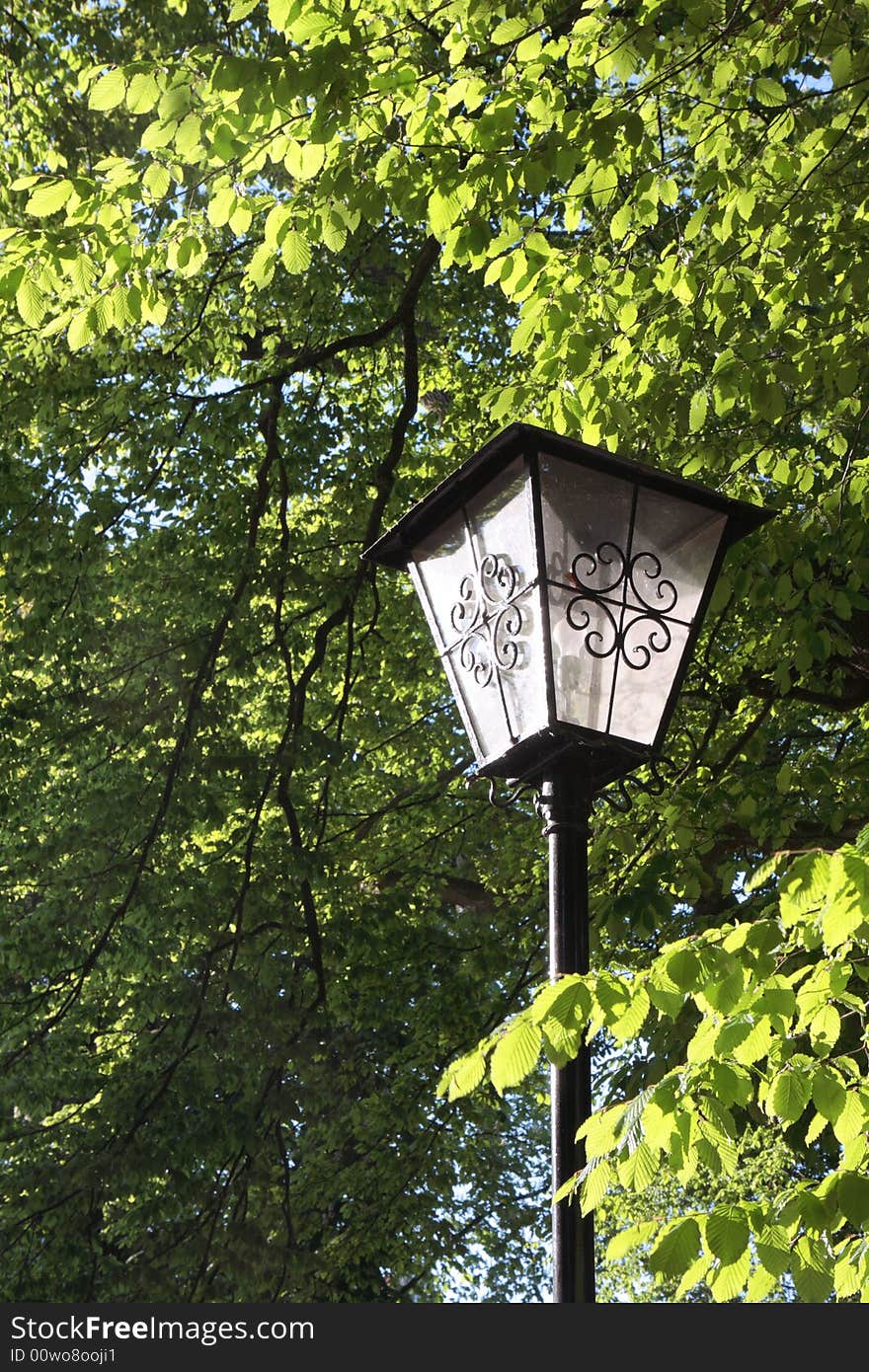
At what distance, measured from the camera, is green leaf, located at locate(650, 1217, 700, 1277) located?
265cm

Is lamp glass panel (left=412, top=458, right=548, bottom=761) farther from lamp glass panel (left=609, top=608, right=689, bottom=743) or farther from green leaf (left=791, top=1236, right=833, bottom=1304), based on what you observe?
green leaf (left=791, top=1236, right=833, bottom=1304)

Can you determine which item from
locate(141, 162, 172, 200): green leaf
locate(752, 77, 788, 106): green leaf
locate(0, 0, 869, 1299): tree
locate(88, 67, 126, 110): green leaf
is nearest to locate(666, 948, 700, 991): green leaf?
locate(0, 0, 869, 1299): tree

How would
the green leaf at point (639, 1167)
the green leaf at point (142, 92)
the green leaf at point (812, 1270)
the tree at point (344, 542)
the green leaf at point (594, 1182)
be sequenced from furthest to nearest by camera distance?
the tree at point (344, 542)
the green leaf at point (142, 92)
the green leaf at point (812, 1270)
the green leaf at point (639, 1167)
the green leaf at point (594, 1182)

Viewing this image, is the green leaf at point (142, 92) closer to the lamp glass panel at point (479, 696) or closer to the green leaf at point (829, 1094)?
the lamp glass panel at point (479, 696)

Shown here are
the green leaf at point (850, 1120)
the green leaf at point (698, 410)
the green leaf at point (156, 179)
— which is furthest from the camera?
the green leaf at point (698, 410)

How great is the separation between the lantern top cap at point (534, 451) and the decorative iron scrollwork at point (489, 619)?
178 mm

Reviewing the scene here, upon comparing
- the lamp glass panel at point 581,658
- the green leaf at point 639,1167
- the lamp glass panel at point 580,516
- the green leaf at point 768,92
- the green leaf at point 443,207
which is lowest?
the green leaf at point 639,1167

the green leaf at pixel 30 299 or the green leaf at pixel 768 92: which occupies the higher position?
the green leaf at pixel 768 92

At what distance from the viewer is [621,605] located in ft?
9.33

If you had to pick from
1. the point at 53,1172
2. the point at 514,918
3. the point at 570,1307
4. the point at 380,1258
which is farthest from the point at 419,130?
Answer: the point at 380,1258

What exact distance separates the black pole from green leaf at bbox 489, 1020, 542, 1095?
0.37 ft

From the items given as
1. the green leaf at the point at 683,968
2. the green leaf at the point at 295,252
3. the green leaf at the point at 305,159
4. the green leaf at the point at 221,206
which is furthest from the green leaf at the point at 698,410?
the green leaf at the point at 683,968

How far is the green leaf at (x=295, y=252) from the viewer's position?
417 cm

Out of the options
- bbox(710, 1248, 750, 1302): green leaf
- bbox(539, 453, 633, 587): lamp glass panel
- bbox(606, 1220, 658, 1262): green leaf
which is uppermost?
bbox(539, 453, 633, 587): lamp glass panel
